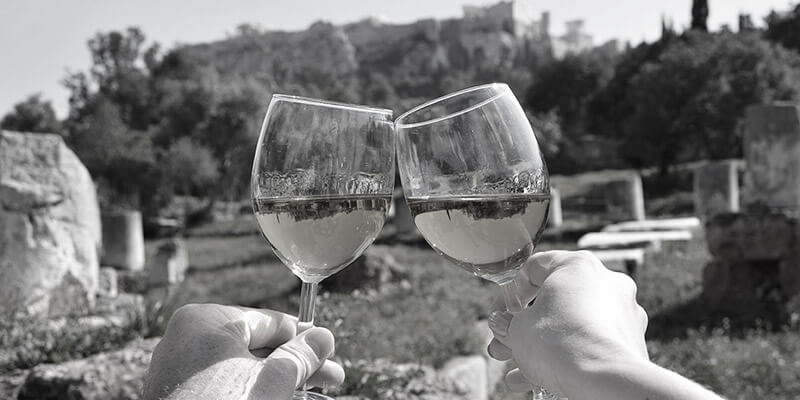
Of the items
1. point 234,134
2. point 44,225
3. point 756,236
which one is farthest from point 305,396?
point 234,134

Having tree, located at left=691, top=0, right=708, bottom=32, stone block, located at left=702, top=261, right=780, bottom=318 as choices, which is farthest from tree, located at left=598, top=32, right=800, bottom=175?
tree, located at left=691, top=0, right=708, bottom=32

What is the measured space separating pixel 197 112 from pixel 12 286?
41.9 metres

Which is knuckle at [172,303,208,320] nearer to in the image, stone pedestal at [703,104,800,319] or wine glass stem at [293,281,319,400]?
wine glass stem at [293,281,319,400]

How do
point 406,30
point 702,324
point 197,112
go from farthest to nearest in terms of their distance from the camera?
1. point 406,30
2. point 197,112
3. point 702,324

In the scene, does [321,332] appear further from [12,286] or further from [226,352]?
[12,286]

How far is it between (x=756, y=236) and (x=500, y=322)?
8.73 meters

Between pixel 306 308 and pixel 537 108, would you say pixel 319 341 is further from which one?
pixel 537 108

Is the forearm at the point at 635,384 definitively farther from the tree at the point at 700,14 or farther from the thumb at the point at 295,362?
the tree at the point at 700,14

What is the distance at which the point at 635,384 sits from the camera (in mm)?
1064

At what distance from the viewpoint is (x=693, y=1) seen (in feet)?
174

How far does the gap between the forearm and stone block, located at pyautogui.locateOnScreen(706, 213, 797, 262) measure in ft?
29.2

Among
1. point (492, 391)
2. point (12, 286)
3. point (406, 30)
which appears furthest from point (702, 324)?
point (406, 30)

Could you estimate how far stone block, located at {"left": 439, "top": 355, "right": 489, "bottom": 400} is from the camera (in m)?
5.49

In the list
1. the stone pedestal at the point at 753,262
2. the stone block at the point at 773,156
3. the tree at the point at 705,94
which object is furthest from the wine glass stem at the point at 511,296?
the tree at the point at 705,94
